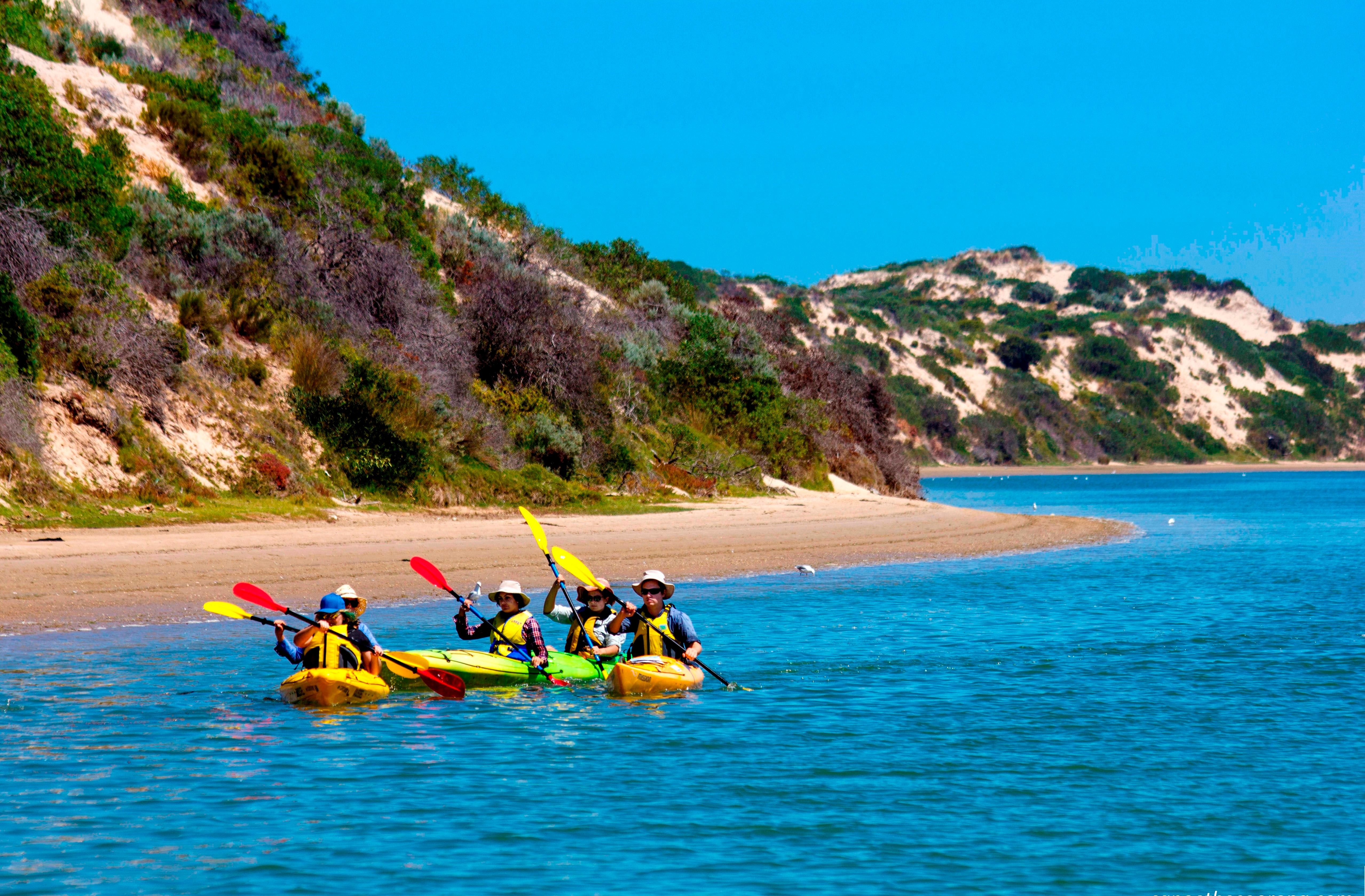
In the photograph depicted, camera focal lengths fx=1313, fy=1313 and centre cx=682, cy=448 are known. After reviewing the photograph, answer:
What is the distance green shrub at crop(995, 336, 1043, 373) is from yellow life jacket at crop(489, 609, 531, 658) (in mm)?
92329

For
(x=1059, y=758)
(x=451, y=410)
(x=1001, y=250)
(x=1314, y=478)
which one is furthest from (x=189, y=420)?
(x=1001, y=250)

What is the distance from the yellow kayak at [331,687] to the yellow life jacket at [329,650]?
13 centimetres

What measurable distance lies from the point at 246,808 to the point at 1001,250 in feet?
464

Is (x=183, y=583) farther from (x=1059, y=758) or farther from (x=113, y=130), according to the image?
(x=113, y=130)

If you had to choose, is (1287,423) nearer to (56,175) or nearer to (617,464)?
(617,464)

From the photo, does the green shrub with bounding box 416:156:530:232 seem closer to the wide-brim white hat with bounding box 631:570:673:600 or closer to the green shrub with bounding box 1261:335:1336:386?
the wide-brim white hat with bounding box 631:570:673:600

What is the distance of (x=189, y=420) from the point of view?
2355 centimetres

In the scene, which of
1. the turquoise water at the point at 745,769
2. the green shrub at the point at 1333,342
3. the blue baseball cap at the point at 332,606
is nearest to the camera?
the turquoise water at the point at 745,769

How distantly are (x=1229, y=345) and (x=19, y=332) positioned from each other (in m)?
110

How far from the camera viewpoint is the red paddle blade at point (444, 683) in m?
11.9

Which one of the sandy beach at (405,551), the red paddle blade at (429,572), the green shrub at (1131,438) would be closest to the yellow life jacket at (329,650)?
the red paddle blade at (429,572)

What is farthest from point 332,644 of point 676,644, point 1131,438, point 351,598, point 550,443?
point 1131,438

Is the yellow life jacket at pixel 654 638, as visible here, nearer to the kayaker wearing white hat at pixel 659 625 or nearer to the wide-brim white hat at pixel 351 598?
the kayaker wearing white hat at pixel 659 625

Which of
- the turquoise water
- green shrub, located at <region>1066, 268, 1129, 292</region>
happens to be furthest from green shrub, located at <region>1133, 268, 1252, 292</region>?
the turquoise water
